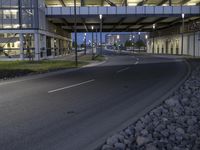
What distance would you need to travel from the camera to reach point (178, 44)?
68.9 metres

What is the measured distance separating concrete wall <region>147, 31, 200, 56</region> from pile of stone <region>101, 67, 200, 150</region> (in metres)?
37.3

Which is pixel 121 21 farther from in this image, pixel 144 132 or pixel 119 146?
pixel 119 146

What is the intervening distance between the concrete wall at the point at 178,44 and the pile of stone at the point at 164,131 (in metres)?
37.3

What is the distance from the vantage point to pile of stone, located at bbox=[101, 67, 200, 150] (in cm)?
593

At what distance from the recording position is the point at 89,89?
13867 millimetres

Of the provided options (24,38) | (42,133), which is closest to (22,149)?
(42,133)

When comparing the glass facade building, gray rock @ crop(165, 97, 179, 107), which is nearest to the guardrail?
the glass facade building

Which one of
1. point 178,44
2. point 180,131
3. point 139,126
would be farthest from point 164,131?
point 178,44

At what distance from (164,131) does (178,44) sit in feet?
211

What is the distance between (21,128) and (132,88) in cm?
735

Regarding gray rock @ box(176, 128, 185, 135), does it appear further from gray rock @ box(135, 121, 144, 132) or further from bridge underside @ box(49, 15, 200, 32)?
bridge underside @ box(49, 15, 200, 32)

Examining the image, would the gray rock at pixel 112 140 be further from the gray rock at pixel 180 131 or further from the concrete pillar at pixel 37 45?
the concrete pillar at pixel 37 45

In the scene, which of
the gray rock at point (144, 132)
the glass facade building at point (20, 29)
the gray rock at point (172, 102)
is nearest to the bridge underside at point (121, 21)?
the glass facade building at point (20, 29)

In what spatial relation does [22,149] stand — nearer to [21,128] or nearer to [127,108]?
[21,128]
